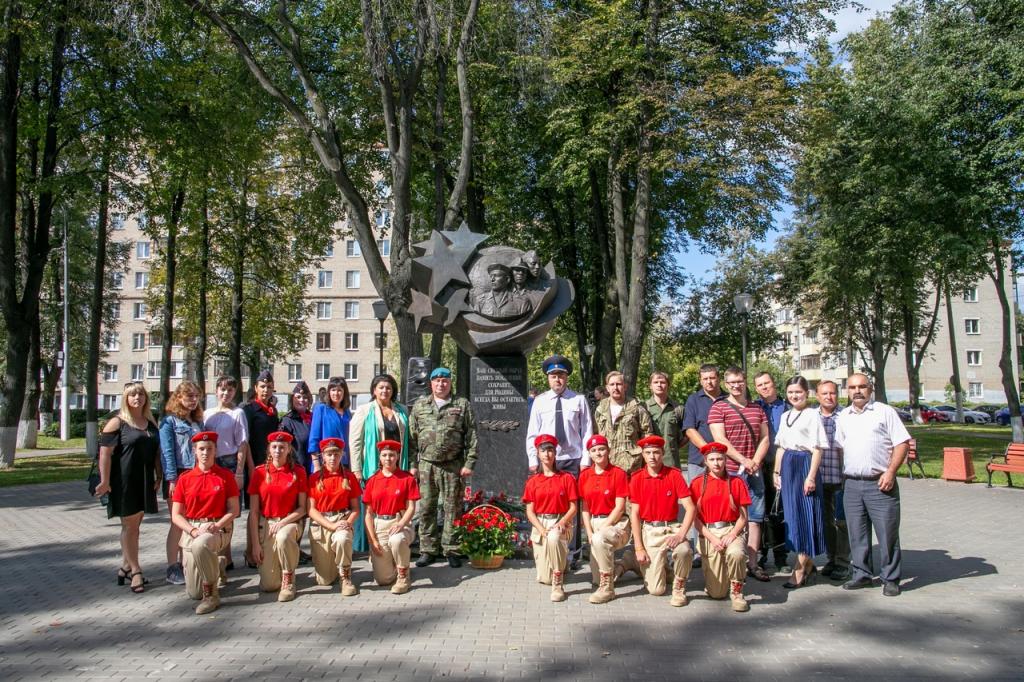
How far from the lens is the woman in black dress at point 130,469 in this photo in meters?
6.20

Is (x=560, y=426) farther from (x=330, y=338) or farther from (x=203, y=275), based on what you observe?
(x=330, y=338)

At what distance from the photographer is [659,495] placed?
5.95 metres

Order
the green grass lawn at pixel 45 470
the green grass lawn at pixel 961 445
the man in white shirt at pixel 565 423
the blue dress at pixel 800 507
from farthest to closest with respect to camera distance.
A: the green grass lawn at pixel 45 470 < the green grass lawn at pixel 961 445 < the man in white shirt at pixel 565 423 < the blue dress at pixel 800 507

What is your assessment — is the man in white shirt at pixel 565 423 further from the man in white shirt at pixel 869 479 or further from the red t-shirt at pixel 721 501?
the man in white shirt at pixel 869 479

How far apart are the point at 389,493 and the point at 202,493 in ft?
4.79

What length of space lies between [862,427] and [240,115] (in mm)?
16467

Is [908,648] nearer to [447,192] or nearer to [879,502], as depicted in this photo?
[879,502]

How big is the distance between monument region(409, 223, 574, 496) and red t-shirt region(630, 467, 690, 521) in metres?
2.29

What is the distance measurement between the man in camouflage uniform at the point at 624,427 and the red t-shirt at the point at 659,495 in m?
0.72

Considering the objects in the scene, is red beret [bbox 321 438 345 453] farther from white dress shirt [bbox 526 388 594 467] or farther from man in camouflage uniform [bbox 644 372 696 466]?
man in camouflage uniform [bbox 644 372 696 466]

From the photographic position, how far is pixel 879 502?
6.16 meters

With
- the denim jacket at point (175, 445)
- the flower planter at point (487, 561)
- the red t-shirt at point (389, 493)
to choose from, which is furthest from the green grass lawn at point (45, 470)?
the flower planter at point (487, 561)

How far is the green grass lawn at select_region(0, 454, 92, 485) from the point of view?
14422 mm

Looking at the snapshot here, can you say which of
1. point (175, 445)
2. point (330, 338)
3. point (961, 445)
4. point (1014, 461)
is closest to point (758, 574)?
point (175, 445)
